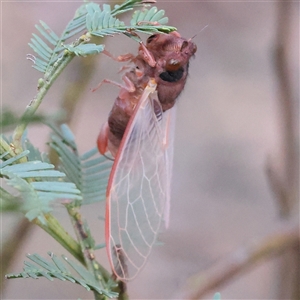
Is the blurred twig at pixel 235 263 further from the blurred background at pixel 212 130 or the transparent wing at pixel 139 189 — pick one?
the blurred background at pixel 212 130

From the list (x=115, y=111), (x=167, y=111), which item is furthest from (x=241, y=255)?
(x=115, y=111)

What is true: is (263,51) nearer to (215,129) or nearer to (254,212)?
(215,129)

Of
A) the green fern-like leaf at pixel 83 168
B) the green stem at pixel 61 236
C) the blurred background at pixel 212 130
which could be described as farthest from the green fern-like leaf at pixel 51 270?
the blurred background at pixel 212 130

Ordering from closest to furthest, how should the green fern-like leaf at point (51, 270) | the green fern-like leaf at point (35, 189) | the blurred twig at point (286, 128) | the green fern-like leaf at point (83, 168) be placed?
the green fern-like leaf at point (35, 189), the green fern-like leaf at point (51, 270), the green fern-like leaf at point (83, 168), the blurred twig at point (286, 128)

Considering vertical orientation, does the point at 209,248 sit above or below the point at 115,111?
below

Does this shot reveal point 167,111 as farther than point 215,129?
No

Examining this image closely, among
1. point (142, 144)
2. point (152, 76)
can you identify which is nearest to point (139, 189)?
point (142, 144)
